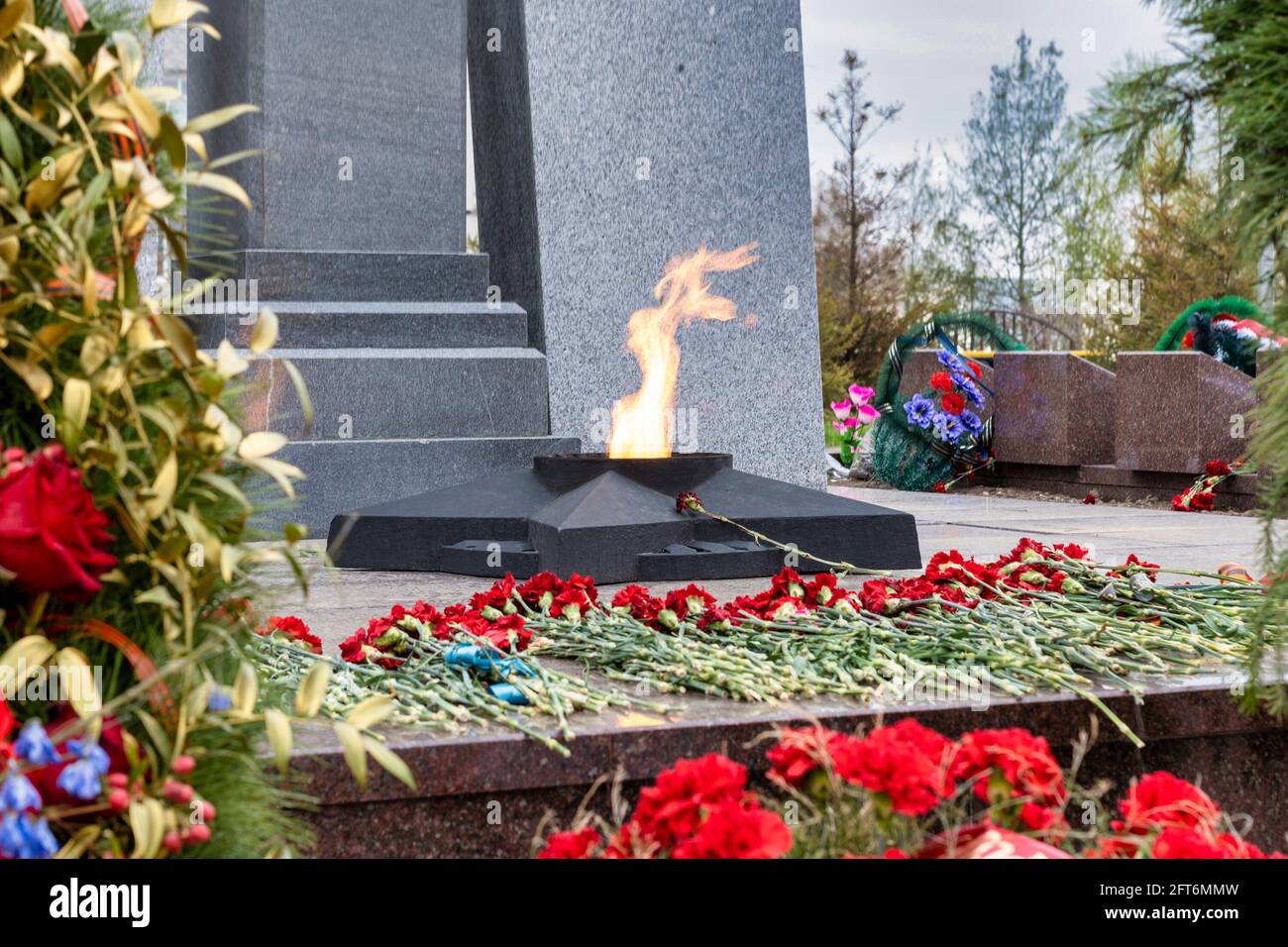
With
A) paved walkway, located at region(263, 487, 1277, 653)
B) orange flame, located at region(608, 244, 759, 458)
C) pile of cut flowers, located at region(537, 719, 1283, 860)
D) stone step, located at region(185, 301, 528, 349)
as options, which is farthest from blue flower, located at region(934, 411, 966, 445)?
pile of cut flowers, located at region(537, 719, 1283, 860)

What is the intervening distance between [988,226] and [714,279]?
29305mm

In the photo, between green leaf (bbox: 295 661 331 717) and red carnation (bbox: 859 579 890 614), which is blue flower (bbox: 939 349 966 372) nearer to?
red carnation (bbox: 859 579 890 614)

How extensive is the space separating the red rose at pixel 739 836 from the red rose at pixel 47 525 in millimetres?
782

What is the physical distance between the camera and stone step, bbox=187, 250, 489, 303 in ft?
23.9

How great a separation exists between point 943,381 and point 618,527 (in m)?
6.99

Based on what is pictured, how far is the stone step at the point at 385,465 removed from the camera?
6762mm

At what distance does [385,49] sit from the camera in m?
7.56

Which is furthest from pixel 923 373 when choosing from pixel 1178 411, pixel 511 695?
pixel 511 695

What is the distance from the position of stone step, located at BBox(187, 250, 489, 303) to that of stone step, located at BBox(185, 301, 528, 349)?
81 mm

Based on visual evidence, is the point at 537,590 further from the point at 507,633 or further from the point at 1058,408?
the point at 1058,408

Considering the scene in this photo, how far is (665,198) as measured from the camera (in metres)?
7.50

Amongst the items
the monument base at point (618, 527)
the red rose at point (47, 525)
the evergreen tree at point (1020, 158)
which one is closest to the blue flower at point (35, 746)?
the red rose at point (47, 525)

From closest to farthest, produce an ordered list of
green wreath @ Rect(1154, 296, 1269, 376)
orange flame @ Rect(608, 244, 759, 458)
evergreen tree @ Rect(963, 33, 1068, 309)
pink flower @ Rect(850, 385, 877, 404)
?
orange flame @ Rect(608, 244, 759, 458) < green wreath @ Rect(1154, 296, 1269, 376) < pink flower @ Rect(850, 385, 877, 404) < evergreen tree @ Rect(963, 33, 1068, 309)
